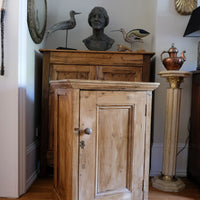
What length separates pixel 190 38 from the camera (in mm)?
1974

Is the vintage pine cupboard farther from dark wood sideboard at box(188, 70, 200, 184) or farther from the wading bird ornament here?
the wading bird ornament

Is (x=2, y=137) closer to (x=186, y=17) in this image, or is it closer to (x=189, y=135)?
(x=189, y=135)

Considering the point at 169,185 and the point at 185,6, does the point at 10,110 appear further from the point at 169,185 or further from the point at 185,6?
the point at 185,6

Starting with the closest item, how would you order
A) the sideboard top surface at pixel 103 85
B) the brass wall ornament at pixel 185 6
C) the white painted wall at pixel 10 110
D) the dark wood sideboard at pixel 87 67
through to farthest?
the sideboard top surface at pixel 103 85 < the white painted wall at pixel 10 110 < the dark wood sideboard at pixel 87 67 < the brass wall ornament at pixel 185 6

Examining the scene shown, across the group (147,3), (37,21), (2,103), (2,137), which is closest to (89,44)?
(37,21)

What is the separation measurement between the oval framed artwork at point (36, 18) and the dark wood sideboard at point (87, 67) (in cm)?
26

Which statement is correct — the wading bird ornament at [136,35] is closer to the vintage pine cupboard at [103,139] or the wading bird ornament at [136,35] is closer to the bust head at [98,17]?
the bust head at [98,17]

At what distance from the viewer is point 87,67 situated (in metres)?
1.84

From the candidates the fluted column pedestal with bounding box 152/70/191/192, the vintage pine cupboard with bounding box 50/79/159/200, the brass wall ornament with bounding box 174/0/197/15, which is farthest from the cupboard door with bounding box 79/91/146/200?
the brass wall ornament with bounding box 174/0/197/15

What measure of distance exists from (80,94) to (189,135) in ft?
4.87

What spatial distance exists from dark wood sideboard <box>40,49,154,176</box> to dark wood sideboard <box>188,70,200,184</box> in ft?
1.63

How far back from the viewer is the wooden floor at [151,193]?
1563 mm

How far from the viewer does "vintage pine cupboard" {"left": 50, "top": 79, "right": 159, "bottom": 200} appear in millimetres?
1096

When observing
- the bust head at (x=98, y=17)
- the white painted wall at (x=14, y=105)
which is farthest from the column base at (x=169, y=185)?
the bust head at (x=98, y=17)
